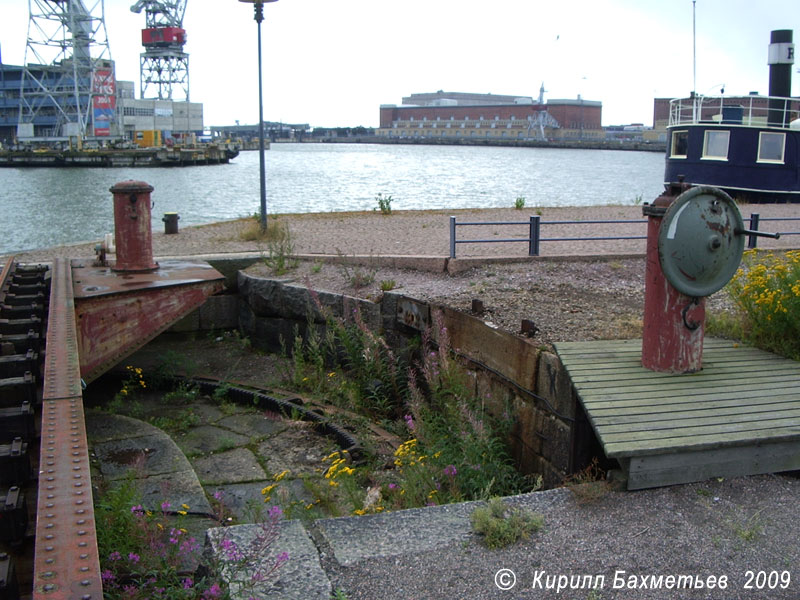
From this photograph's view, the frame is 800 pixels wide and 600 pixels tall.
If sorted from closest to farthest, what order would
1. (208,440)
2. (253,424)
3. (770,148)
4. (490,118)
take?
(208,440)
(253,424)
(770,148)
(490,118)

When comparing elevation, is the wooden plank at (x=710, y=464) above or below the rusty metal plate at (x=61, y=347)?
below

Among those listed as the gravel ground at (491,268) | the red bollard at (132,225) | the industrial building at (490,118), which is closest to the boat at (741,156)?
the gravel ground at (491,268)

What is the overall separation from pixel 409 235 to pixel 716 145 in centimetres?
1474

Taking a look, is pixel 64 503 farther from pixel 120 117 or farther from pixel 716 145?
pixel 120 117

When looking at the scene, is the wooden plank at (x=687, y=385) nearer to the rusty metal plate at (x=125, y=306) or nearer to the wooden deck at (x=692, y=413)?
the wooden deck at (x=692, y=413)

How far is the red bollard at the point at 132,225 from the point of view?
9.87 metres

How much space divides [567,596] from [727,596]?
28.0 inches

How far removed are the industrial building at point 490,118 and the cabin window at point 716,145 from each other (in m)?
135

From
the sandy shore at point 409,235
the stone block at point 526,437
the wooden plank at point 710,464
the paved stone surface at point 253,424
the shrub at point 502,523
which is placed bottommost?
the paved stone surface at point 253,424

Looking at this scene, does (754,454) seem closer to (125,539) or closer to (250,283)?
(125,539)

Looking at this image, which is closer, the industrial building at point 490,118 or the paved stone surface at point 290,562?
the paved stone surface at point 290,562

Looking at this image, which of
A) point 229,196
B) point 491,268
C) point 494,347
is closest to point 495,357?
point 494,347

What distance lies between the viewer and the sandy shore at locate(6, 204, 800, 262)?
41.6 feet

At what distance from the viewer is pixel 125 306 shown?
9.02m
